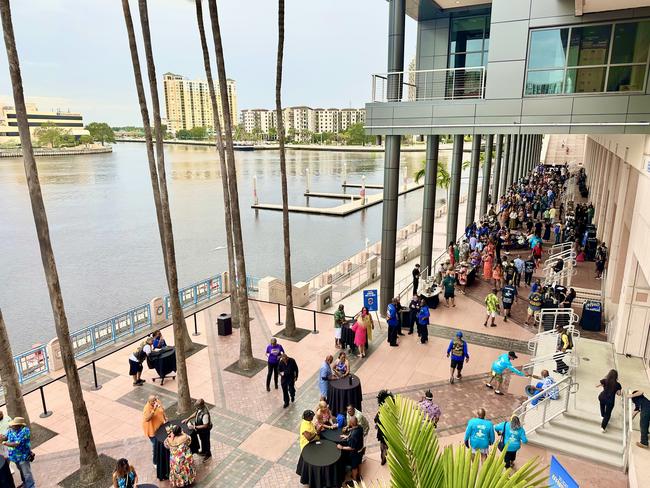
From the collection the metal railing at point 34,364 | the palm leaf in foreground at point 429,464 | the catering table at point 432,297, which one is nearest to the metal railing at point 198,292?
the metal railing at point 34,364

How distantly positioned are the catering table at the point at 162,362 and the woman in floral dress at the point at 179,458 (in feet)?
14.4

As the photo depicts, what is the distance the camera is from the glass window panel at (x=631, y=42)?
37.0 feet

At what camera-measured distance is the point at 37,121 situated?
168 metres

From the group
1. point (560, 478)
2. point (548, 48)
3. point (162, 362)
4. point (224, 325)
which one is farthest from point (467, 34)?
point (560, 478)

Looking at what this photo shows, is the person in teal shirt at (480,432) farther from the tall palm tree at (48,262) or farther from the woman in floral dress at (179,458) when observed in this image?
the tall palm tree at (48,262)

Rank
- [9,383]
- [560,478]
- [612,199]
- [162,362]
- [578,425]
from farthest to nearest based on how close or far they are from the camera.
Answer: [612,199] → [162,362] → [9,383] → [578,425] → [560,478]

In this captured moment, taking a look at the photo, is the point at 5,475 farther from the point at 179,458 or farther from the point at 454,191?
the point at 454,191

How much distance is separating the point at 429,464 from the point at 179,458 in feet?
21.0

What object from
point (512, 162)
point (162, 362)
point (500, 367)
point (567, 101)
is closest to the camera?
point (500, 367)

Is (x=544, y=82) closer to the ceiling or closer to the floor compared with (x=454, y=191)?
closer to the ceiling

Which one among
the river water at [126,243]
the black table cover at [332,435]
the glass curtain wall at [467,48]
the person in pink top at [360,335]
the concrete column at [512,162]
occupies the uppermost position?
the glass curtain wall at [467,48]

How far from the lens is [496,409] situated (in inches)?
417

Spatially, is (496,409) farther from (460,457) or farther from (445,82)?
(445,82)

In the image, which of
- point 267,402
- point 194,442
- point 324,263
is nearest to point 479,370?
point 267,402
